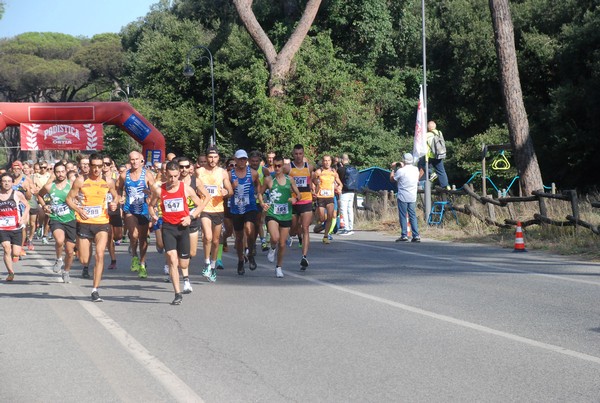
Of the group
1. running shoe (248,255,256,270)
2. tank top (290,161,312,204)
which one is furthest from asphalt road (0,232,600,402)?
tank top (290,161,312,204)

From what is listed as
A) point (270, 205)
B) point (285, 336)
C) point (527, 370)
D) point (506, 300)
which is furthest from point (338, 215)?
point (527, 370)

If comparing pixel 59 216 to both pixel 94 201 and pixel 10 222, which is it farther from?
pixel 94 201

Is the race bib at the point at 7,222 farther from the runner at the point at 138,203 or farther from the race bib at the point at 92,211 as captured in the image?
the race bib at the point at 92,211

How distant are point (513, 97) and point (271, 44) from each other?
1740 centimetres

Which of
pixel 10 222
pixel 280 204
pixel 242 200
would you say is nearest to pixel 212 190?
pixel 242 200

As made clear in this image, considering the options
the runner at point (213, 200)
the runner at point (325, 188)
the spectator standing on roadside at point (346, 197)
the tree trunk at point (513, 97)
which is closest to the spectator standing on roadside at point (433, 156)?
the tree trunk at point (513, 97)

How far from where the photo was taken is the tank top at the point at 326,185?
21500 mm

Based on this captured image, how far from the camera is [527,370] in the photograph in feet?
24.5

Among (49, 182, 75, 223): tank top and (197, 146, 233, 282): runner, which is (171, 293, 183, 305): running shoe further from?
(49, 182, 75, 223): tank top

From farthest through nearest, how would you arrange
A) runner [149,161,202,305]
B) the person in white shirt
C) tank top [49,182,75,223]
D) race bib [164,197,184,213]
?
the person in white shirt
tank top [49,182,75,223]
race bib [164,197,184,213]
runner [149,161,202,305]

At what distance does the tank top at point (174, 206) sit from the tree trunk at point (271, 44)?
2770 cm

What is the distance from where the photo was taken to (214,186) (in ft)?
48.3

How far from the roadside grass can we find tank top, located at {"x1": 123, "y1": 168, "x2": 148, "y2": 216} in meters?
7.48

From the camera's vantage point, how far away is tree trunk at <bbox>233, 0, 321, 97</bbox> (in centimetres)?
3912
